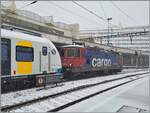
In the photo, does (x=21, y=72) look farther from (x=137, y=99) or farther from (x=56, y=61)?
(x=137, y=99)

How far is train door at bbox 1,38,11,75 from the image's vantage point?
1335 centimetres

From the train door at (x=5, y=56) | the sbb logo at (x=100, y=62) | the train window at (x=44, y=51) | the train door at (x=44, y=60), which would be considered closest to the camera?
the train door at (x=5, y=56)

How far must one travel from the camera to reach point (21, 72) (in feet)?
48.4

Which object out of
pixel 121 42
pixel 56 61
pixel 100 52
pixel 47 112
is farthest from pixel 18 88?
pixel 121 42

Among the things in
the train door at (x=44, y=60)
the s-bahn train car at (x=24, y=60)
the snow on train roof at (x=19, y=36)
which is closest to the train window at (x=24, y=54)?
the s-bahn train car at (x=24, y=60)

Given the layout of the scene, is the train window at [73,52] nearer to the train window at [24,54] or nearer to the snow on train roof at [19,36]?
the snow on train roof at [19,36]

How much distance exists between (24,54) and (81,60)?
12.1 m

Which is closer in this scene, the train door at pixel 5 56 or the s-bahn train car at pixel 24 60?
the train door at pixel 5 56

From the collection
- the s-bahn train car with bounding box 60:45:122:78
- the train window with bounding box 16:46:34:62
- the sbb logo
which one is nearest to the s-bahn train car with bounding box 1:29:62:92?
the train window with bounding box 16:46:34:62

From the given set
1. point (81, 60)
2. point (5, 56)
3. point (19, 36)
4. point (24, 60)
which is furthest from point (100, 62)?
point (5, 56)

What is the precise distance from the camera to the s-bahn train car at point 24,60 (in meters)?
13.6

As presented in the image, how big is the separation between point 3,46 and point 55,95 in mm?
3185

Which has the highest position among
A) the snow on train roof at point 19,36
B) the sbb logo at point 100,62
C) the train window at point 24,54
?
the snow on train roof at point 19,36

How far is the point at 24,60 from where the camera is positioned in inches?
594
